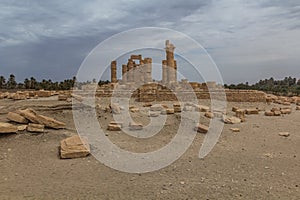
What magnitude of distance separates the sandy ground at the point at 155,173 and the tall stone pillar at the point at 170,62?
16531 millimetres

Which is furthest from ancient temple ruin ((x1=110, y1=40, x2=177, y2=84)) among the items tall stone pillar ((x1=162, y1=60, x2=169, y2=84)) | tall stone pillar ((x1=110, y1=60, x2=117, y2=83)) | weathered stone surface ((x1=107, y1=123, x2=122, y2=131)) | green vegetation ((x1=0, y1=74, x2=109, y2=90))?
weathered stone surface ((x1=107, y1=123, x2=122, y2=131))

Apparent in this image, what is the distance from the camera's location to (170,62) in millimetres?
24859

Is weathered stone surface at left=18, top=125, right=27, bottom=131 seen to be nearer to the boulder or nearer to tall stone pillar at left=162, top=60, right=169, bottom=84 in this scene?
the boulder

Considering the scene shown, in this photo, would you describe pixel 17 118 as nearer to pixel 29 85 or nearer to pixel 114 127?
pixel 114 127

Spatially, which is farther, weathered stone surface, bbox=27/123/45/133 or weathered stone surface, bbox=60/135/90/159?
weathered stone surface, bbox=27/123/45/133

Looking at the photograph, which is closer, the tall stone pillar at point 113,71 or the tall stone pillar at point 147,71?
the tall stone pillar at point 147,71

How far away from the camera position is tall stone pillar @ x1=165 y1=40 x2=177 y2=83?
2452 centimetres

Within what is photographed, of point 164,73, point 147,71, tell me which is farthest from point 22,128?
point 164,73

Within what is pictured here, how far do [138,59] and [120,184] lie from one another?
22.2 meters

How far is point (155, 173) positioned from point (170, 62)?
20.0 m

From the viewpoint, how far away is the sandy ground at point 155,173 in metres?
4.45

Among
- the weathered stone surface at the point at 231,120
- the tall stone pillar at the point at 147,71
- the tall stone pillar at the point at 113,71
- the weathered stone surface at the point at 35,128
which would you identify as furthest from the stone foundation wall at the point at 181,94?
the weathered stone surface at the point at 35,128

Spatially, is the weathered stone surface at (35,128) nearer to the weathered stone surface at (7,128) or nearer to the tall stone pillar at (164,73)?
the weathered stone surface at (7,128)

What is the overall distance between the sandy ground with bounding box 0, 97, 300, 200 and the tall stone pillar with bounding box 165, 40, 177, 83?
1653 cm
